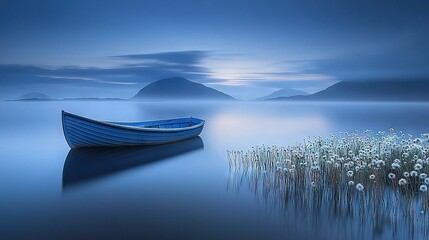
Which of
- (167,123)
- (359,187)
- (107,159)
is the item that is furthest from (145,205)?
(167,123)

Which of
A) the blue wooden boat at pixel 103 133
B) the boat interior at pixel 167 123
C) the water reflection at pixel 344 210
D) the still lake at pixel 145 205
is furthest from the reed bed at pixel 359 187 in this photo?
the boat interior at pixel 167 123

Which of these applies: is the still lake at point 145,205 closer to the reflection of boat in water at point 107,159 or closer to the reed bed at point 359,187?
the reflection of boat in water at point 107,159

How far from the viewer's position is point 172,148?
45.1 feet

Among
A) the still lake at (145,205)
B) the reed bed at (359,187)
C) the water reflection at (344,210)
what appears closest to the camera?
the water reflection at (344,210)

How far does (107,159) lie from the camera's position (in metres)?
11.2

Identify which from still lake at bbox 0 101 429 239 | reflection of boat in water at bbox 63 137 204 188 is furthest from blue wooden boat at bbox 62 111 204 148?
still lake at bbox 0 101 429 239

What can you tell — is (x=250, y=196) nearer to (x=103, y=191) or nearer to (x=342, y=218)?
(x=342, y=218)

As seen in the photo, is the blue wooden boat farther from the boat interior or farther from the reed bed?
the reed bed

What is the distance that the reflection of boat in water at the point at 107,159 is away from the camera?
377 inches

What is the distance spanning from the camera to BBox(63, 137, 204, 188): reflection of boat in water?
9.57m

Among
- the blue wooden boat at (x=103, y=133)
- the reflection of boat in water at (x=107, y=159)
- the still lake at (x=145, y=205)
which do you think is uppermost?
the blue wooden boat at (x=103, y=133)

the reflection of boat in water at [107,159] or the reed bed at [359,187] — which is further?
the reflection of boat in water at [107,159]

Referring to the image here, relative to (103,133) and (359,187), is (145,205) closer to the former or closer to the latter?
(359,187)

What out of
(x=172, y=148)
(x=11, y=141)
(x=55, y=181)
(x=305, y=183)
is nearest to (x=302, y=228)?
(x=305, y=183)
